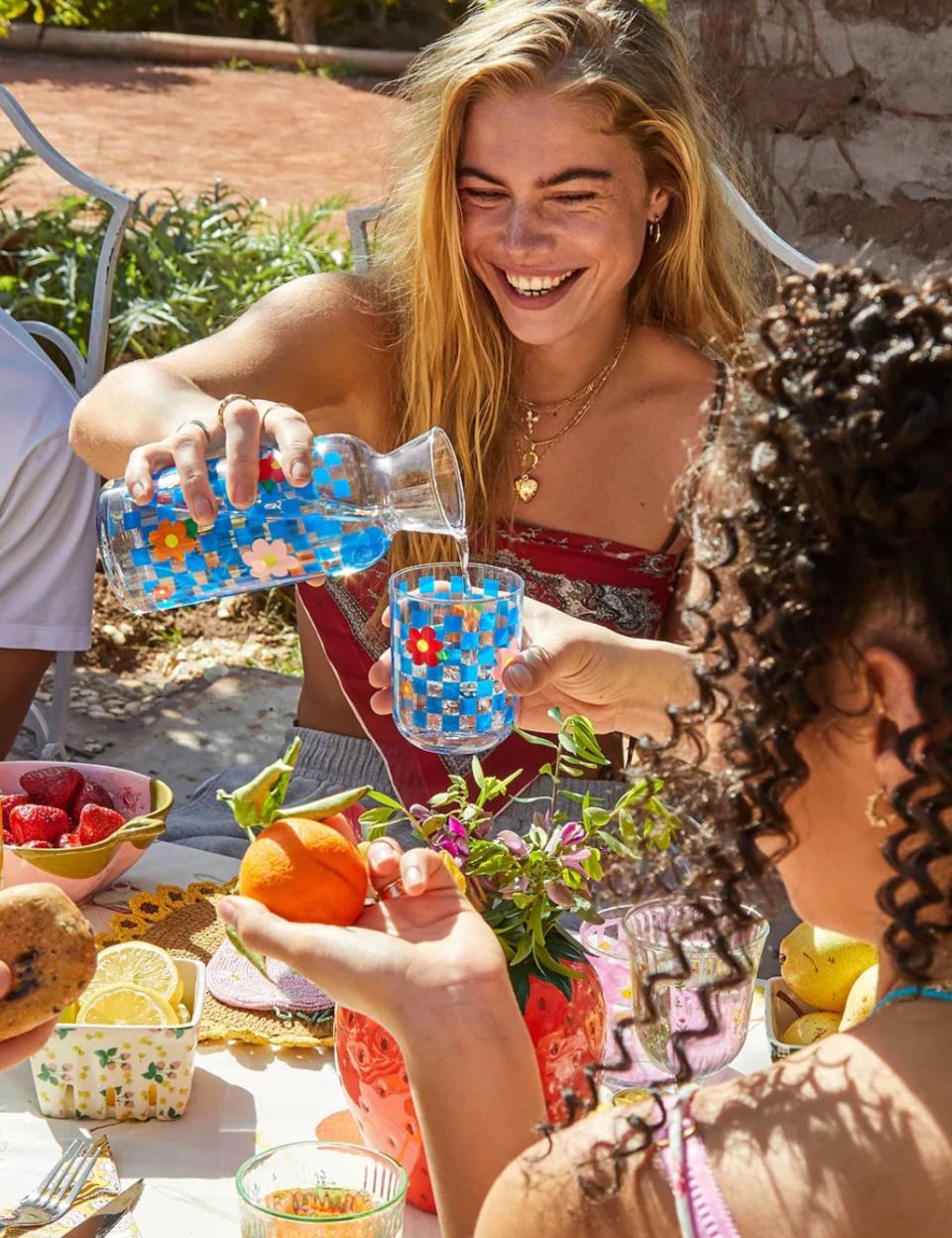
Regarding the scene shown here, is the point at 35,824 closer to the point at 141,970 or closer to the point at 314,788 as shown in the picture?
the point at 141,970

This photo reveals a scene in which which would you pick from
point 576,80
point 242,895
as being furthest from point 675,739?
point 576,80

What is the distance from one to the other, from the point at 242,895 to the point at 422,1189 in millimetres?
348

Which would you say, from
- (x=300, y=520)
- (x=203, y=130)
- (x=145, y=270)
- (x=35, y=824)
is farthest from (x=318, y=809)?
(x=203, y=130)

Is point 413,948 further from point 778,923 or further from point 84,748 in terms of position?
point 84,748

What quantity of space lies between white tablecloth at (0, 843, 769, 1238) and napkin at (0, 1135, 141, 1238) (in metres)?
0.03

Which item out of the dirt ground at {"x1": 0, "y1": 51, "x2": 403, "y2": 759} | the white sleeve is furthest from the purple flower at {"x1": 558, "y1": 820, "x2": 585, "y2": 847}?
the dirt ground at {"x1": 0, "y1": 51, "x2": 403, "y2": 759}

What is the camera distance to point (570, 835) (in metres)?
1.54

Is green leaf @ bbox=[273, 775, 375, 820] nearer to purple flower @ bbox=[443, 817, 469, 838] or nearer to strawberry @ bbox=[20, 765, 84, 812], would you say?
purple flower @ bbox=[443, 817, 469, 838]

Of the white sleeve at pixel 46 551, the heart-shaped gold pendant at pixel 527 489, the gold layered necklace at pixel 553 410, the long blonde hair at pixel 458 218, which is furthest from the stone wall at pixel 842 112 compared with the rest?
the white sleeve at pixel 46 551

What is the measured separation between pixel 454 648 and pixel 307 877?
1.53 ft

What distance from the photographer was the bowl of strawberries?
6.36 ft

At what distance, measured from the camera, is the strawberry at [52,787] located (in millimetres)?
2055

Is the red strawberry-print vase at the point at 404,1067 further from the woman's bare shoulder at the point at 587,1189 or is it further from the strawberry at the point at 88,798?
the strawberry at the point at 88,798

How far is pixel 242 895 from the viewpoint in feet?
4.45
